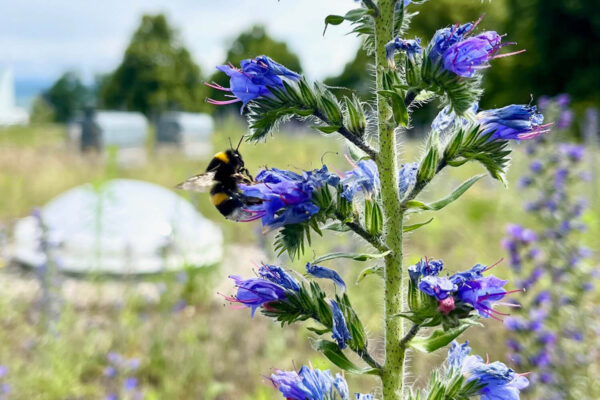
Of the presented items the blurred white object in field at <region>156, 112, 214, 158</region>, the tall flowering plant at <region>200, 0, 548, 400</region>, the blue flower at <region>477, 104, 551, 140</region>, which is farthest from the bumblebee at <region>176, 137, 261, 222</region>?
the blurred white object in field at <region>156, 112, 214, 158</region>

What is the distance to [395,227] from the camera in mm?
1294

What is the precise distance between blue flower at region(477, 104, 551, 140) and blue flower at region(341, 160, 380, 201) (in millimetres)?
297

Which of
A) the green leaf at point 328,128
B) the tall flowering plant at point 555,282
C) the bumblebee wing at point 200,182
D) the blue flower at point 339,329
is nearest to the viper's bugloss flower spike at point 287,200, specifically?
the green leaf at point 328,128

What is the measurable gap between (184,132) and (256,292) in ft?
76.2

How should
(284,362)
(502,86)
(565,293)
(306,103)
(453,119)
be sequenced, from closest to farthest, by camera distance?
(306,103), (453,119), (565,293), (284,362), (502,86)

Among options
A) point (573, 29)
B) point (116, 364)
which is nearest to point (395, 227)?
point (116, 364)

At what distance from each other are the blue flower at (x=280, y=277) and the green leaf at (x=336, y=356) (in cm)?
17

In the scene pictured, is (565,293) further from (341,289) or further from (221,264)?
(221,264)

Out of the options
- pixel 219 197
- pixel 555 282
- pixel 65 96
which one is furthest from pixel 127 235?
pixel 65 96

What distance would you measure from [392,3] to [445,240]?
7.28 meters

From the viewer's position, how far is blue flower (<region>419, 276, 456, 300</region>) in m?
1.16

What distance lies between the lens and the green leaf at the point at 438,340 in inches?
47.3

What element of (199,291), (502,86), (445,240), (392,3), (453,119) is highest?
(502,86)

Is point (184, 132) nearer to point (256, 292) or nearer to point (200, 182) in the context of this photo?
point (200, 182)
